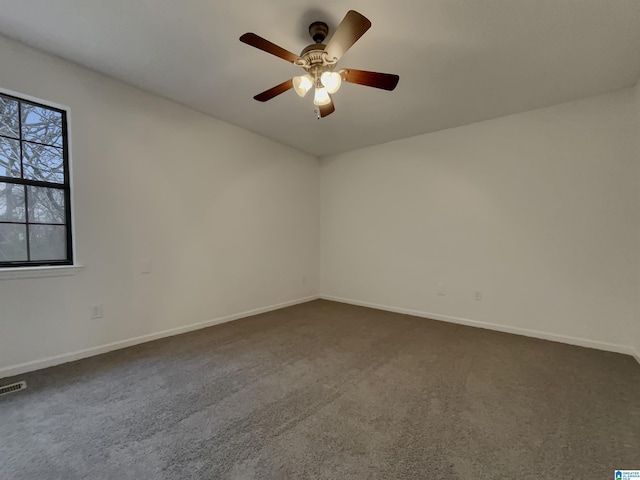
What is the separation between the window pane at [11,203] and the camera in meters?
2.20

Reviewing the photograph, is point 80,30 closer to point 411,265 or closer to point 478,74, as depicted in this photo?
point 478,74

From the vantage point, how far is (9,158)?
2232mm

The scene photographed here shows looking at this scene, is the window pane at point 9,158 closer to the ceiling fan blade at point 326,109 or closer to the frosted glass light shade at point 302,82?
the frosted glass light shade at point 302,82

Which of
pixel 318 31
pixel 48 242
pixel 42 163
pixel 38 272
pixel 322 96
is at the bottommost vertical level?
pixel 38 272

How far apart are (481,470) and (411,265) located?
9.39 ft

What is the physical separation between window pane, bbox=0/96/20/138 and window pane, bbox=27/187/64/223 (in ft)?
1.47

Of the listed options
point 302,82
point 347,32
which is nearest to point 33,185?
point 302,82

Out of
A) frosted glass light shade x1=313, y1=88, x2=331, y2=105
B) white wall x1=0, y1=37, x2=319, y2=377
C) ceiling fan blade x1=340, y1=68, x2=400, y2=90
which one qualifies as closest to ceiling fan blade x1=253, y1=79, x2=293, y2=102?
frosted glass light shade x1=313, y1=88, x2=331, y2=105

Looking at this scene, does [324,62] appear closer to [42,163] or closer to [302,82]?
[302,82]

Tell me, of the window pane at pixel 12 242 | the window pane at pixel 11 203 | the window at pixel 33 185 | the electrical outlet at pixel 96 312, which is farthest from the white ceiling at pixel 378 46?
the electrical outlet at pixel 96 312

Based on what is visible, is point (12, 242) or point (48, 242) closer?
point (12, 242)

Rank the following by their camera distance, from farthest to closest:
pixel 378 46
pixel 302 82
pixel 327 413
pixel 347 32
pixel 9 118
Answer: pixel 9 118 → pixel 378 46 → pixel 302 82 → pixel 327 413 → pixel 347 32

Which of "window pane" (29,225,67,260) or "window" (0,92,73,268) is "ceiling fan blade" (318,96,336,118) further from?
"window pane" (29,225,67,260)

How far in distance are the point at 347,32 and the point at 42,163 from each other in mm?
2679
